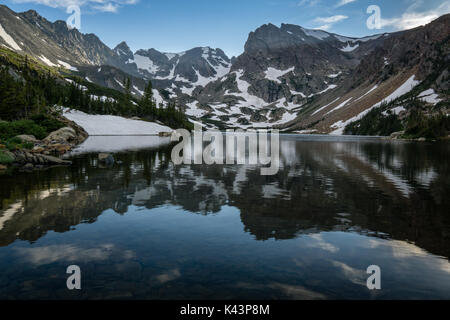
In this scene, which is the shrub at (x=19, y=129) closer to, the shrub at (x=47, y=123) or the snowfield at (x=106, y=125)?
the shrub at (x=47, y=123)

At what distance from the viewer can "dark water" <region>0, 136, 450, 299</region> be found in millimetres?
7145

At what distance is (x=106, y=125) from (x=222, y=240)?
117 meters

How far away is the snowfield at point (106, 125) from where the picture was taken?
10750 cm

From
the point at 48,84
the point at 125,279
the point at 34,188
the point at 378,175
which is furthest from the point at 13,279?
the point at 48,84

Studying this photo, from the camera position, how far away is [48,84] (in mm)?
127938

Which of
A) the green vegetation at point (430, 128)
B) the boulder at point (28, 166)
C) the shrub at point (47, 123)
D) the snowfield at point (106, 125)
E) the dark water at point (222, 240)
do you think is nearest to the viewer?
the dark water at point (222, 240)

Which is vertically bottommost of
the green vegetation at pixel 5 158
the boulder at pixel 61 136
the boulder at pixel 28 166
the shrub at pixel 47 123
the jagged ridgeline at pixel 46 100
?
the boulder at pixel 28 166

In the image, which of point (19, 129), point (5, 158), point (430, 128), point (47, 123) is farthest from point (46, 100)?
Result: point (430, 128)

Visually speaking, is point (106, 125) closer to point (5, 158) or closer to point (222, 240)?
point (5, 158)

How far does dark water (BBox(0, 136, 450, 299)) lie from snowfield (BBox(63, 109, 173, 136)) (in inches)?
3749

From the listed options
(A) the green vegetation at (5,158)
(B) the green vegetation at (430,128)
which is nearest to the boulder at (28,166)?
(A) the green vegetation at (5,158)

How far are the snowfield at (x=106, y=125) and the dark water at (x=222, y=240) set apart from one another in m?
95.2

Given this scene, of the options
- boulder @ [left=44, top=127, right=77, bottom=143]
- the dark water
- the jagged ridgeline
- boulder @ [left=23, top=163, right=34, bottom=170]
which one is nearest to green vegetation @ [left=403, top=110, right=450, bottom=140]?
the dark water

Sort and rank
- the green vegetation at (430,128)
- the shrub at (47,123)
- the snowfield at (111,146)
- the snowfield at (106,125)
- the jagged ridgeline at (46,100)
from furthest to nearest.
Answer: the green vegetation at (430,128)
the snowfield at (106,125)
the jagged ridgeline at (46,100)
the shrub at (47,123)
the snowfield at (111,146)
